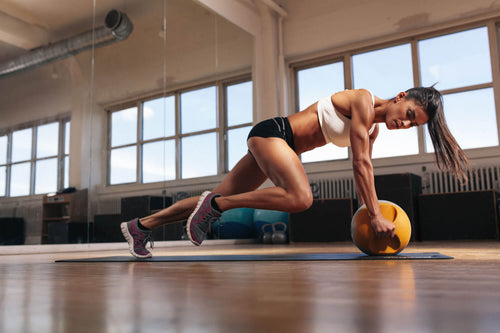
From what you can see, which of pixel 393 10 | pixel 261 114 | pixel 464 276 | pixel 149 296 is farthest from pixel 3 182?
pixel 393 10

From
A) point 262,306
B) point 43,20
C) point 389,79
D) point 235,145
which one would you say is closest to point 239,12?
point 235,145

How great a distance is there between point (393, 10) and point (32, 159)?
5187 millimetres

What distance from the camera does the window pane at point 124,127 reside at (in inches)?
176

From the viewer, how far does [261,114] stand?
7.14 metres

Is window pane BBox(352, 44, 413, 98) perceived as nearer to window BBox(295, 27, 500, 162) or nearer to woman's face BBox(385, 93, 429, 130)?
window BBox(295, 27, 500, 162)

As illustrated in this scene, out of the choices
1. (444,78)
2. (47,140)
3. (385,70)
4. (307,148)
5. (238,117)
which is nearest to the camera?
(307,148)

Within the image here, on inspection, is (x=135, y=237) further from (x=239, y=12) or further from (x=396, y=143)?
(x=239, y=12)

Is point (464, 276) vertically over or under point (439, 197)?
under

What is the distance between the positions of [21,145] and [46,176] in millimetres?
311

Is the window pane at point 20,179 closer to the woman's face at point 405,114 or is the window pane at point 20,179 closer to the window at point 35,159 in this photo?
the window at point 35,159

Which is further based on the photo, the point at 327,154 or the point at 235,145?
the point at 327,154

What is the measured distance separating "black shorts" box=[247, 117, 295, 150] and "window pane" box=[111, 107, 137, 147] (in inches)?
95.0

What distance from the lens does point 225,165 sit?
248 inches

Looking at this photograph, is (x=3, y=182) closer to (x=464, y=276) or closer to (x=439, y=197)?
(x=464, y=276)
